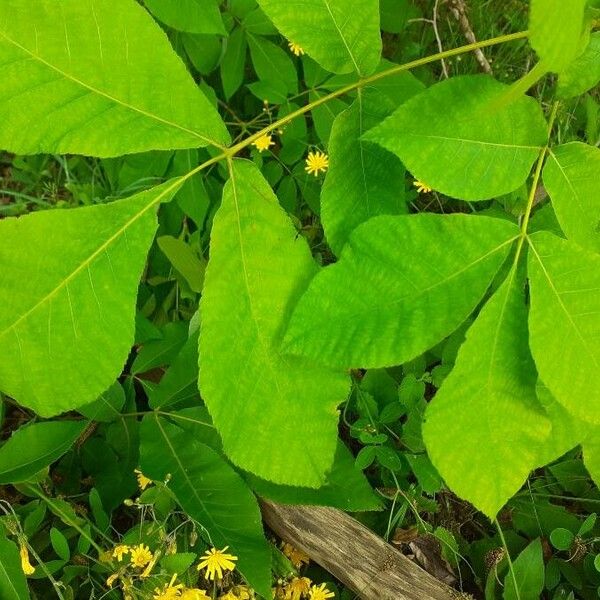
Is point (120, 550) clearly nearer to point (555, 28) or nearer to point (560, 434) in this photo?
point (560, 434)

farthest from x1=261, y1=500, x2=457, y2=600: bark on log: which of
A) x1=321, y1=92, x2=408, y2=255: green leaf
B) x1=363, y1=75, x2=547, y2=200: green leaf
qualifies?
x1=363, y1=75, x2=547, y2=200: green leaf

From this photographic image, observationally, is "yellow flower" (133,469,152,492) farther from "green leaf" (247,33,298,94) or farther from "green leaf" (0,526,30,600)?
"green leaf" (247,33,298,94)

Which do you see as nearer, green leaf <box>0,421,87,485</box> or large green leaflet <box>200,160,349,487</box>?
large green leaflet <box>200,160,349,487</box>

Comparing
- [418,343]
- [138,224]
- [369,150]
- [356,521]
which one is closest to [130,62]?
[138,224]

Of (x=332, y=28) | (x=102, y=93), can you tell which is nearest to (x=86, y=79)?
(x=102, y=93)

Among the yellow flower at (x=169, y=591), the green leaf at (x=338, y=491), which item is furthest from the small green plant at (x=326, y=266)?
the yellow flower at (x=169, y=591)

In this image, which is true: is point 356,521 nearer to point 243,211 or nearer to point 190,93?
point 243,211

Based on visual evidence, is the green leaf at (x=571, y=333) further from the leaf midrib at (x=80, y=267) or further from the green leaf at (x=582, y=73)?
the leaf midrib at (x=80, y=267)
